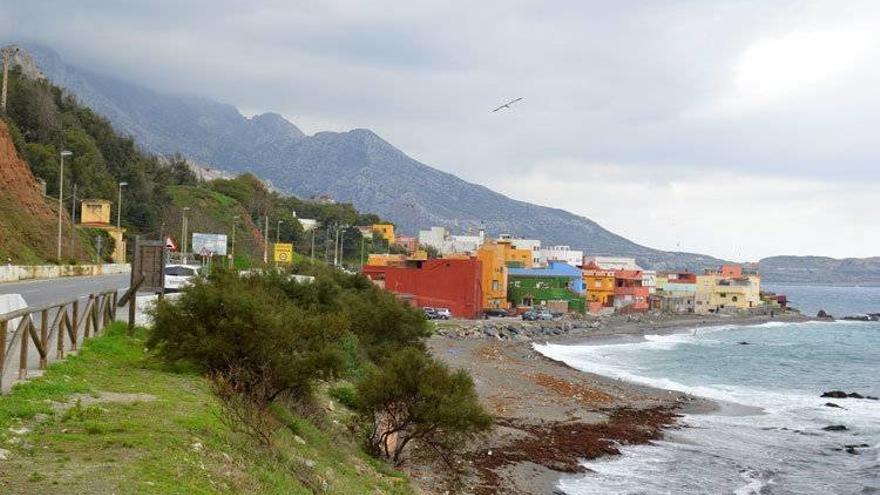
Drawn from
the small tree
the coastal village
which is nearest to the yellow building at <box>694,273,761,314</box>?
the coastal village

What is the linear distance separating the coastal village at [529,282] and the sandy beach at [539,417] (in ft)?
22.1

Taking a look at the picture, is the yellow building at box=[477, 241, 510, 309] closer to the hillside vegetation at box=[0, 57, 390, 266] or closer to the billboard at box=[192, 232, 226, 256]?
the hillside vegetation at box=[0, 57, 390, 266]

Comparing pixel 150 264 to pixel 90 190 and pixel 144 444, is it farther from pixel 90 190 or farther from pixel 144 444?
pixel 90 190

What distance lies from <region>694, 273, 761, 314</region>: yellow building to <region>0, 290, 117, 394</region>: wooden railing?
137 m

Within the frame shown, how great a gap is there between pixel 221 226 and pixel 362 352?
233 feet

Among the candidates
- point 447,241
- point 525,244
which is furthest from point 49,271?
point 447,241

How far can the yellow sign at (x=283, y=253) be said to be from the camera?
60250 millimetres

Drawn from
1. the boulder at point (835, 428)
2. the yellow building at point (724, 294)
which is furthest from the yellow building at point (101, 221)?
the yellow building at point (724, 294)

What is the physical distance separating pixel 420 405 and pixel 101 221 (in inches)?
2359

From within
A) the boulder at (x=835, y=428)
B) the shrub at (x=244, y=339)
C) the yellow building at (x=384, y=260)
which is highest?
the yellow building at (x=384, y=260)

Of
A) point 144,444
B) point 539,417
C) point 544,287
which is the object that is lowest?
point 539,417

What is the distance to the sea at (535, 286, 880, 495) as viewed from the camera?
22288 millimetres

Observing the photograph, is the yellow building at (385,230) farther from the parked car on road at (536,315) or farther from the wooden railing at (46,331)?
the wooden railing at (46,331)

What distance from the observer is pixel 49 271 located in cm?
4269
